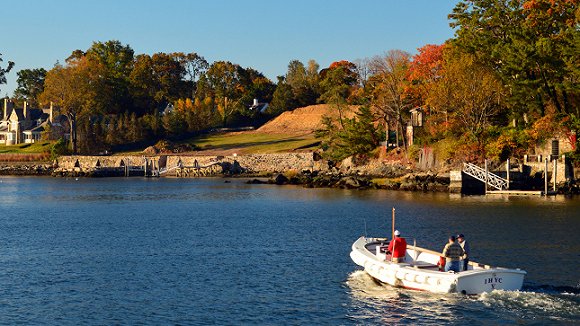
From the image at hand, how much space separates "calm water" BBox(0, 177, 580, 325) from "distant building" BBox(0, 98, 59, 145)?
8516 cm

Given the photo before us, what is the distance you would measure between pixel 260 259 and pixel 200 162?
268 feet

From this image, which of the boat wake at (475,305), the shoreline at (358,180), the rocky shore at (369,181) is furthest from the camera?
the rocky shore at (369,181)

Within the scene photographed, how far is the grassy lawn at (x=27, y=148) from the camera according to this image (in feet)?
467

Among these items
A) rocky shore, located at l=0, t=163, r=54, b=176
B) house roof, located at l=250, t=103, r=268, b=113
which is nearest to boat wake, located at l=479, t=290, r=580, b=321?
rocky shore, located at l=0, t=163, r=54, b=176

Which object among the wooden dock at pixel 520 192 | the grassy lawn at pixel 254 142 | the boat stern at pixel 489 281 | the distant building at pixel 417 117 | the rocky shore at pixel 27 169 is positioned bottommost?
the boat stern at pixel 489 281

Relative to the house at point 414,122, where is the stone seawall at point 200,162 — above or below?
below

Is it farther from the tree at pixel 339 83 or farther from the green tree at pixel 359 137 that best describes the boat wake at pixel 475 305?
the tree at pixel 339 83

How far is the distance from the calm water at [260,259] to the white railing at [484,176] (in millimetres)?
5139

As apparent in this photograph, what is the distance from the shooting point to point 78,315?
28219 mm

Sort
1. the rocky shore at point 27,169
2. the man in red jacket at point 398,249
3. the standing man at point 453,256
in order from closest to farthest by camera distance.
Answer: the standing man at point 453,256 < the man in red jacket at point 398,249 < the rocky shore at point 27,169

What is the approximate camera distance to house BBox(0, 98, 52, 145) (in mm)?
156250

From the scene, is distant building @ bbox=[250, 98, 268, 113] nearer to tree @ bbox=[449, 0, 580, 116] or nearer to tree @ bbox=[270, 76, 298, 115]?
tree @ bbox=[270, 76, 298, 115]

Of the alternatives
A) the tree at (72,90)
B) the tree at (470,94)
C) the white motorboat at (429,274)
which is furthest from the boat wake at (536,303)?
the tree at (72,90)

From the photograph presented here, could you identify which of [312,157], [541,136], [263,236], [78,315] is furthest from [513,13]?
[78,315]
